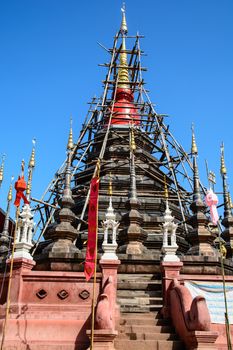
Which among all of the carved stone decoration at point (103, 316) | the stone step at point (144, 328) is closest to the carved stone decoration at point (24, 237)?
the carved stone decoration at point (103, 316)

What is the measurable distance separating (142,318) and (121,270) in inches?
140

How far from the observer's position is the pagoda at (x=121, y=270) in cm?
1179

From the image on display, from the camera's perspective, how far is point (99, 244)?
1931cm

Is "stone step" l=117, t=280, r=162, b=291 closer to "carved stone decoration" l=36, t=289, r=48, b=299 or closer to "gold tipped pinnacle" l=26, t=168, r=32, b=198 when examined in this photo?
"carved stone decoration" l=36, t=289, r=48, b=299

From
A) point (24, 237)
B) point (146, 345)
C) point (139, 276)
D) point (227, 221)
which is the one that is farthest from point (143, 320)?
point (227, 221)

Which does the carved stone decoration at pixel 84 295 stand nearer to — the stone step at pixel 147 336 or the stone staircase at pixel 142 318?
the stone staircase at pixel 142 318

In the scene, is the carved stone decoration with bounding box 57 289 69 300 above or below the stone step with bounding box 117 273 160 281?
below

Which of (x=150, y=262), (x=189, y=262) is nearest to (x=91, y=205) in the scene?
(x=150, y=262)

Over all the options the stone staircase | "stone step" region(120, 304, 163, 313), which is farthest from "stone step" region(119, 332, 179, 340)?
"stone step" region(120, 304, 163, 313)

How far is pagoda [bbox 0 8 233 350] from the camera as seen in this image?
11.8 m

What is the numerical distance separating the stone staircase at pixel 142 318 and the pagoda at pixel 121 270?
0.10 ft

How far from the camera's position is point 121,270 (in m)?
16.4

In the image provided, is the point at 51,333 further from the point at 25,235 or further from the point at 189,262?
the point at 189,262

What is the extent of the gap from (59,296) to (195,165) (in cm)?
1166
